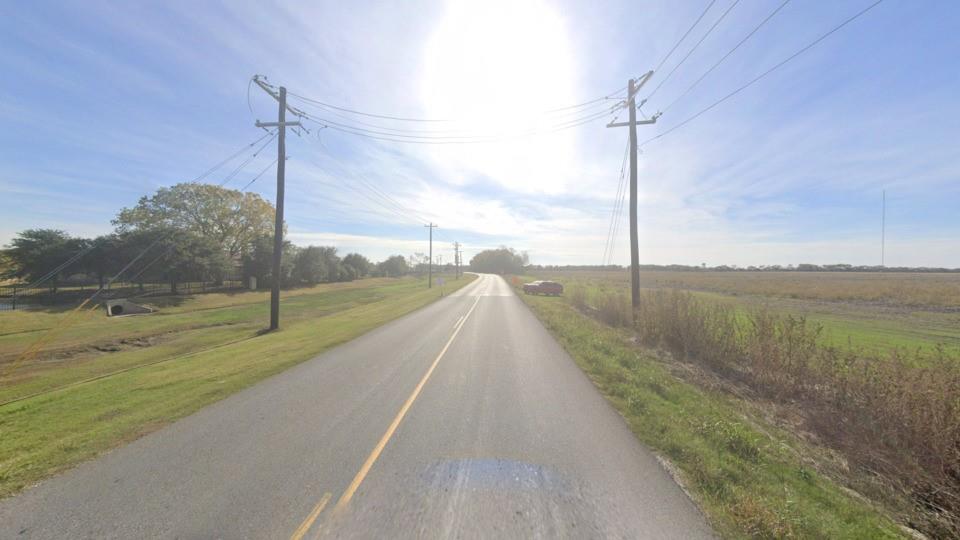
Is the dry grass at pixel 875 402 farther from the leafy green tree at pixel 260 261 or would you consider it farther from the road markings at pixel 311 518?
the leafy green tree at pixel 260 261

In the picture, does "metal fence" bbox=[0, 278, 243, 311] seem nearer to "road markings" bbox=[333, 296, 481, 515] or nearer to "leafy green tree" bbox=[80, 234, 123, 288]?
"leafy green tree" bbox=[80, 234, 123, 288]

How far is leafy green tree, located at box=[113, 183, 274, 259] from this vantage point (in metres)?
44.0

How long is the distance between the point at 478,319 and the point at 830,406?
14.0 m

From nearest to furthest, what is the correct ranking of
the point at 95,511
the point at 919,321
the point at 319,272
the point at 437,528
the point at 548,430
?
1. the point at 437,528
2. the point at 95,511
3. the point at 548,430
4. the point at 919,321
5. the point at 319,272

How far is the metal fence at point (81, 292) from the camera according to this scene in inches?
1220

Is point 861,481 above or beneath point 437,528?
beneath

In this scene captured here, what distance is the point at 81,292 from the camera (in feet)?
117

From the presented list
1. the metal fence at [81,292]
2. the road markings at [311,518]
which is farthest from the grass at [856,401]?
the metal fence at [81,292]

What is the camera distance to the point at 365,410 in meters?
6.12

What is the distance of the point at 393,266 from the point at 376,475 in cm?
11936

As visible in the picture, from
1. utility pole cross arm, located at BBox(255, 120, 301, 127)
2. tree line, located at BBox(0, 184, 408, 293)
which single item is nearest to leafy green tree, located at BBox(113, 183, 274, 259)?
tree line, located at BBox(0, 184, 408, 293)

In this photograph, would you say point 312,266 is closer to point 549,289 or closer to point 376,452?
point 549,289

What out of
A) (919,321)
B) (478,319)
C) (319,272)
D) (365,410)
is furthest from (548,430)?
(319,272)

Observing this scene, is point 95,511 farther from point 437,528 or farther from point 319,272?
point 319,272
